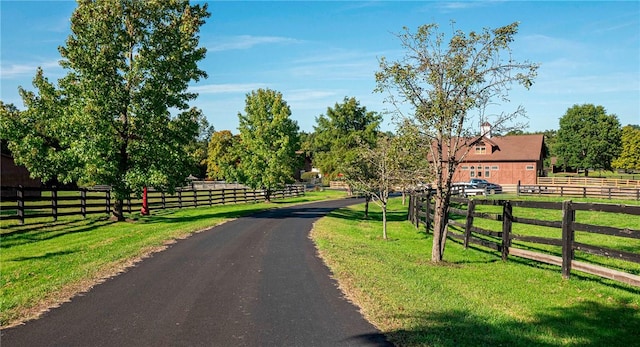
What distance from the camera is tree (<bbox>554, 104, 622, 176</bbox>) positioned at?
84312 millimetres

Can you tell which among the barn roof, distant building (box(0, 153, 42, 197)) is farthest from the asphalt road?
the barn roof

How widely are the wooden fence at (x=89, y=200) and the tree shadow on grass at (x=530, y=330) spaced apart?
1781 cm

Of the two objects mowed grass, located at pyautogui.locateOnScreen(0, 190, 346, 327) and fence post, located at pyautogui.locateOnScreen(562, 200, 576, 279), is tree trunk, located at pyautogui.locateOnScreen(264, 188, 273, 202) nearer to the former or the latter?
mowed grass, located at pyautogui.locateOnScreen(0, 190, 346, 327)

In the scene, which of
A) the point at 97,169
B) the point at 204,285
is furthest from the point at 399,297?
the point at 97,169

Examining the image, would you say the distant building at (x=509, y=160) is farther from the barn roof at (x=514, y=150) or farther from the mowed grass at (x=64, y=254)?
the mowed grass at (x=64, y=254)

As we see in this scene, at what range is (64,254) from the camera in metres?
13.0

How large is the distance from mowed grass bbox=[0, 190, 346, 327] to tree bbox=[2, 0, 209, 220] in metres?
2.42

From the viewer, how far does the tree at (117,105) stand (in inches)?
792

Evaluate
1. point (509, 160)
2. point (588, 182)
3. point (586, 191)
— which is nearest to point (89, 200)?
point (586, 191)

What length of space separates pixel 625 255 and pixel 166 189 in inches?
776

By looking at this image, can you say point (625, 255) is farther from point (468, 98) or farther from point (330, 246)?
point (330, 246)

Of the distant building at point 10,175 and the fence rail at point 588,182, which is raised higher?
the distant building at point 10,175

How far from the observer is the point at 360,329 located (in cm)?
646

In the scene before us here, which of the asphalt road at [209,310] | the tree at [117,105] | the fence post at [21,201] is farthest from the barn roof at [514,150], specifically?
the asphalt road at [209,310]
